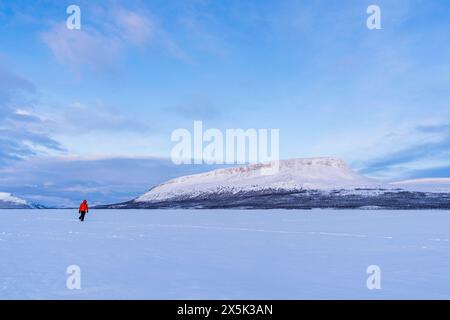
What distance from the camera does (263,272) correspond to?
9.59m

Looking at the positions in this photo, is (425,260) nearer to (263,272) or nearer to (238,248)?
(263,272)

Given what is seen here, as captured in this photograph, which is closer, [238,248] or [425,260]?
[425,260]

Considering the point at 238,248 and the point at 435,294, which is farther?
the point at 238,248

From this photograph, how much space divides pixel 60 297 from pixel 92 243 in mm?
8815

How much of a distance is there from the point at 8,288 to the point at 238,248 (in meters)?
→ 7.70

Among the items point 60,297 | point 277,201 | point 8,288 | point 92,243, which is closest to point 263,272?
point 60,297

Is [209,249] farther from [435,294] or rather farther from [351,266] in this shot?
[435,294]

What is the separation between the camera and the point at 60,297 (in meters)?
7.33

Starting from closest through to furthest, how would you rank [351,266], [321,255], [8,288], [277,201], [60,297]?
[60,297] → [8,288] → [351,266] → [321,255] → [277,201]
